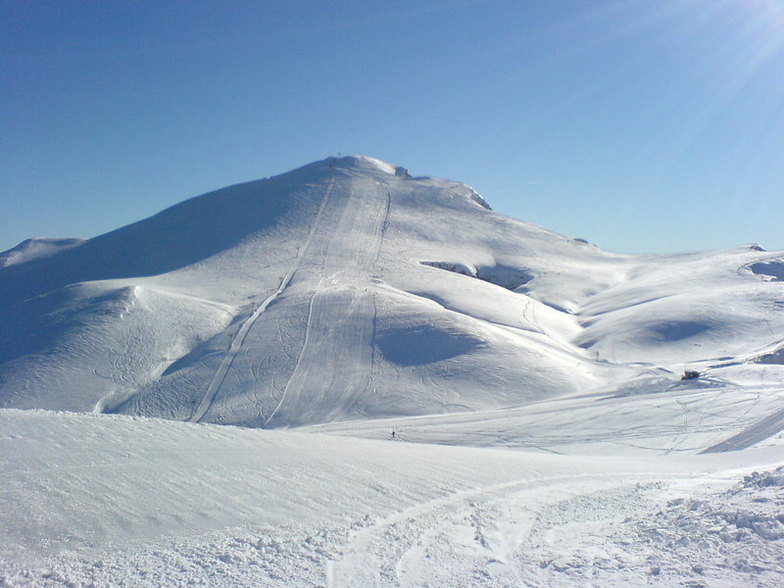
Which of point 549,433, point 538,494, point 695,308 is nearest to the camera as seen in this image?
point 538,494

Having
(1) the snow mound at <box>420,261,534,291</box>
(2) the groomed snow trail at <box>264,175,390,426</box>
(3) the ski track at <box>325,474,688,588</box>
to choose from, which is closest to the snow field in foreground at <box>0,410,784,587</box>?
(3) the ski track at <box>325,474,688,588</box>

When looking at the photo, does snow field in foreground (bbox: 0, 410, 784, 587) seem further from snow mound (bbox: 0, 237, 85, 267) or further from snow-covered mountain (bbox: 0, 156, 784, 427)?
snow mound (bbox: 0, 237, 85, 267)

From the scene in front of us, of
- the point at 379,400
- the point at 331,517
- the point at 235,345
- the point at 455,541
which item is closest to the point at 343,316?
the point at 235,345

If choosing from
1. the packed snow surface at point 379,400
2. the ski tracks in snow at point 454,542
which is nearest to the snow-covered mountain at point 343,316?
the packed snow surface at point 379,400

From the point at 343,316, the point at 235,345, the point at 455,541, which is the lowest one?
the point at 455,541

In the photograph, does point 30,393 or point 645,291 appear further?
point 645,291

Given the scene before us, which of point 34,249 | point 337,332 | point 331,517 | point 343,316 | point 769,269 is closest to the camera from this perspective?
point 331,517

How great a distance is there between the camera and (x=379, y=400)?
1024 inches

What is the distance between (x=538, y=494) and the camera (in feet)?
30.8

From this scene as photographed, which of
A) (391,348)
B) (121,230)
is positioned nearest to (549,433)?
(391,348)

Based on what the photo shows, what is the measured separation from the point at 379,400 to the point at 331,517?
1850 centimetres

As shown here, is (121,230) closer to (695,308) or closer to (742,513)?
(695,308)

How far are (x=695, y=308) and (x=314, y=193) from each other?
3743cm

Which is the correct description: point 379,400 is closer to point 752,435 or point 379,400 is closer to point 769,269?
point 752,435
